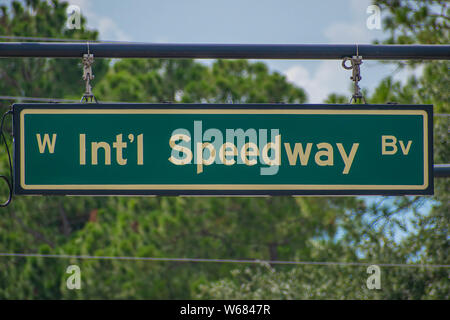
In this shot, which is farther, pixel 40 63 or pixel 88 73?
pixel 40 63

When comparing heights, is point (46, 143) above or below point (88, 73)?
below

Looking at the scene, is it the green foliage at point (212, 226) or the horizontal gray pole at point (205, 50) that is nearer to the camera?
the horizontal gray pole at point (205, 50)

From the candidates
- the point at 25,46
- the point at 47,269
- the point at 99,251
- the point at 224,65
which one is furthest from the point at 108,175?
the point at 224,65

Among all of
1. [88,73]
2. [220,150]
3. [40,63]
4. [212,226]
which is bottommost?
[212,226]

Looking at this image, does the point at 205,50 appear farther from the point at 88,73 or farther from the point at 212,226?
the point at 212,226

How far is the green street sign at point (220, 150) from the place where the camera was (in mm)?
3305

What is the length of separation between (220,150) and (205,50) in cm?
48

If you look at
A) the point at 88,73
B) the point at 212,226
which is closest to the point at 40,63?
the point at 212,226

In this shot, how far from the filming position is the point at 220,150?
332 centimetres

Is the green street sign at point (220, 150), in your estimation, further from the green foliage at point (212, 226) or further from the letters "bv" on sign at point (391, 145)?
the green foliage at point (212, 226)

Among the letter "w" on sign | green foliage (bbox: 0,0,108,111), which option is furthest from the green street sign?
green foliage (bbox: 0,0,108,111)

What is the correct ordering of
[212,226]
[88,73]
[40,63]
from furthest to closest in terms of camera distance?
[40,63]
[212,226]
[88,73]

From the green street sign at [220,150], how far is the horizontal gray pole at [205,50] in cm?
25

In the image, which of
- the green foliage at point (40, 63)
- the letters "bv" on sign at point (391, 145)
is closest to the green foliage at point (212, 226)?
the green foliage at point (40, 63)
